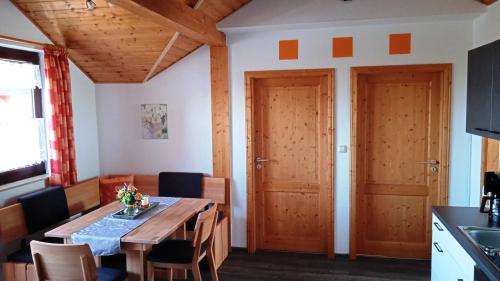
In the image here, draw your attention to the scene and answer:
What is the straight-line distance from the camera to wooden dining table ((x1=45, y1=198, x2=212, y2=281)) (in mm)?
2895

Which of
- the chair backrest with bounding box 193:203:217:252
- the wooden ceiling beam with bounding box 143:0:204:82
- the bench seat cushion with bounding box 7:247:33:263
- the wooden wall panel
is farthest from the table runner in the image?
the wooden ceiling beam with bounding box 143:0:204:82

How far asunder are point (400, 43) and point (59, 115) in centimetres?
356

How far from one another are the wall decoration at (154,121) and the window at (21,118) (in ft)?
3.70

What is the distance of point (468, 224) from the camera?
2.65m

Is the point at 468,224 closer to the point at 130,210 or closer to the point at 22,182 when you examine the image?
the point at 130,210

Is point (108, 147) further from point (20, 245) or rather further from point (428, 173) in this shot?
point (428, 173)

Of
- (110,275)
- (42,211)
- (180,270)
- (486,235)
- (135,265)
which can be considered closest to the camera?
(486,235)

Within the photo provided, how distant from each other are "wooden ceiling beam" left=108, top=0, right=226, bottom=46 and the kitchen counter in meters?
2.44

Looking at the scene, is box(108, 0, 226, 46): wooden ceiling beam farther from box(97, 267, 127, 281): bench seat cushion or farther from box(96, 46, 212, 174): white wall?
box(97, 267, 127, 281): bench seat cushion

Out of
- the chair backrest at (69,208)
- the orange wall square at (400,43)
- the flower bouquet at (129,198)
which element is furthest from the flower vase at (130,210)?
the orange wall square at (400,43)

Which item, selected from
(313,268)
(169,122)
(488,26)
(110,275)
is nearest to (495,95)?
(488,26)

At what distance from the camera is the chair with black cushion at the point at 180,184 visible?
15.2 ft

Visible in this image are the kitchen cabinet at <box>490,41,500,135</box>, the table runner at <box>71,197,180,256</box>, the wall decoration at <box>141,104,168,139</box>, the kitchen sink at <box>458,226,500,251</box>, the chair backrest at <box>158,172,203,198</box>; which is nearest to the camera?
the kitchen cabinet at <box>490,41,500,135</box>

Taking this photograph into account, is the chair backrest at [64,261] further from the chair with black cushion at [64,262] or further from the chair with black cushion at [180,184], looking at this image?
the chair with black cushion at [180,184]
